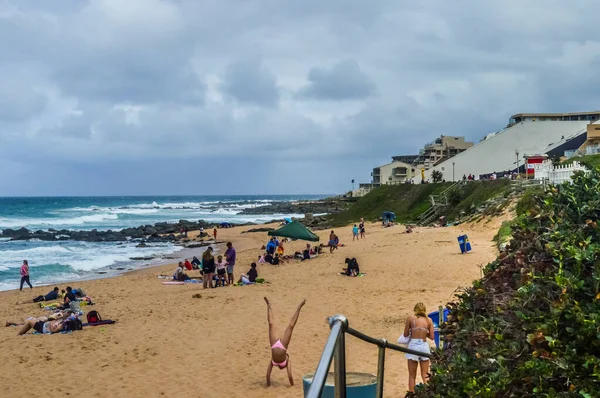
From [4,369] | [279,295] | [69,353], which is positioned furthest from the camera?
[279,295]

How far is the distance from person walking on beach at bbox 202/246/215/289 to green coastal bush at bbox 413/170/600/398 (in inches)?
553

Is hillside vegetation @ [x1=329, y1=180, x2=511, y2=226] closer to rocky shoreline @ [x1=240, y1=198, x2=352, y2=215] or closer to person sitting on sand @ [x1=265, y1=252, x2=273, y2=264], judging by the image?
person sitting on sand @ [x1=265, y1=252, x2=273, y2=264]

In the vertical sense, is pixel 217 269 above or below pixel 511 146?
below

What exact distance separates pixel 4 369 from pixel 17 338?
8.17 feet

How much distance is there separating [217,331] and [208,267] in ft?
19.2

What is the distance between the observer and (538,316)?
2.89 meters

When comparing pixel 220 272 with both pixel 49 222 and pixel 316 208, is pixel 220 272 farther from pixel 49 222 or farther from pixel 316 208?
pixel 316 208

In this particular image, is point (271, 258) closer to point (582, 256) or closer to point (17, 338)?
point (17, 338)

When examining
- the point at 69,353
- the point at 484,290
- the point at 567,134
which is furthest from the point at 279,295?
the point at 567,134

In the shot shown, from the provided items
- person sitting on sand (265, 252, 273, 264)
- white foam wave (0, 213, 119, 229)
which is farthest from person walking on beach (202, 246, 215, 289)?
white foam wave (0, 213, 119, 229)

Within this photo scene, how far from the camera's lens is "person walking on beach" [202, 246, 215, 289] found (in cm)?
1752

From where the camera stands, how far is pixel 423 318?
7234 mm

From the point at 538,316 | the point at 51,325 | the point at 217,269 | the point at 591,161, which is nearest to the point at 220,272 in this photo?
the point at 217,269

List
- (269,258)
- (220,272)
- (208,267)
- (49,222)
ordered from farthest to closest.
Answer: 1. (49,222)
2. (269,258)
3. (220,272)
4. (208,267)
